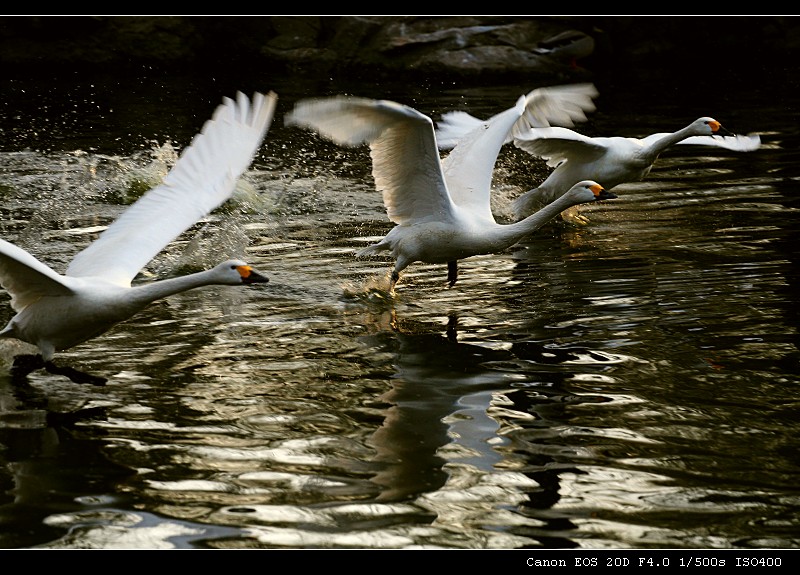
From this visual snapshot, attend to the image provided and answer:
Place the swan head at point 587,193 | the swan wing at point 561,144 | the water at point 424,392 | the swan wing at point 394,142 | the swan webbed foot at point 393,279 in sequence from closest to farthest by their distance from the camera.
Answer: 1. the water at point 424,392
2. the swan wing at point 394,142
3. the swan head at point 587,193
4. the swan webbed foot at point 393,279
5. the swan wing at point 561,144

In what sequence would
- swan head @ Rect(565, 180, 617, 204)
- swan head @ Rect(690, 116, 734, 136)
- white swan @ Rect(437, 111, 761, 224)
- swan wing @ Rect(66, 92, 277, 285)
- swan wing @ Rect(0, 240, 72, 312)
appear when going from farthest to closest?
swan head @ Rect(690, 116, 734, 136) → white swan @ Rect(437, 111, 761, 224) → swan head @ Rect(565, 180, 617, 204) → swan wing @ Rect(66, 92, 277, 285) → swan wing @ Rect(0, 240, 72, 312)

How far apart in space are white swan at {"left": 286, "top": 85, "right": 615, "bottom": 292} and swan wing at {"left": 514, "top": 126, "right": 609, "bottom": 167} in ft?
2.43

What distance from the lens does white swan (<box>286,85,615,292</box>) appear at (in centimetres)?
751

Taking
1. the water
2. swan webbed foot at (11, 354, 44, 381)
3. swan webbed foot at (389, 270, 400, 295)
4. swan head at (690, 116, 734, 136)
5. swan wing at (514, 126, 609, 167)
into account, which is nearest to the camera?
the water

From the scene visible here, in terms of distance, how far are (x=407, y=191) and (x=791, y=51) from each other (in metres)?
17.1

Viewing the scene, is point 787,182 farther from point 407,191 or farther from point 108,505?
point 108,505

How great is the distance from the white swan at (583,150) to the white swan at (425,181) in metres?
1.07

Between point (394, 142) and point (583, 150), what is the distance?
10.5 feet

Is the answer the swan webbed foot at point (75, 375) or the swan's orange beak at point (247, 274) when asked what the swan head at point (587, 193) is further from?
the swan webbed foot at point (75, 375)

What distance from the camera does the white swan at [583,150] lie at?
413 inches

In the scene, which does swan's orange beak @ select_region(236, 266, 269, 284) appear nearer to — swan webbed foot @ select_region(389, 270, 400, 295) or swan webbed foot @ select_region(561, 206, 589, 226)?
swan webbed foot @ select_region(389, 270, 400, 295)

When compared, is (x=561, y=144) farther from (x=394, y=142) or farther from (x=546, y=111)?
(x=394, y=142)

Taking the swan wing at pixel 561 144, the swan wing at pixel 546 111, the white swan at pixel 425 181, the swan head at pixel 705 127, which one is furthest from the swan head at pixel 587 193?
the swan head at pixel 705 127

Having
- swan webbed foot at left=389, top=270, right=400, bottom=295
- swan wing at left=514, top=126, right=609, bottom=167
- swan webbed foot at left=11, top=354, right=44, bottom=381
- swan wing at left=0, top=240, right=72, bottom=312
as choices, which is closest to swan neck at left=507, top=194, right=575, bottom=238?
swan webbed foot at left=389, top=270, right=400, bottom=295
